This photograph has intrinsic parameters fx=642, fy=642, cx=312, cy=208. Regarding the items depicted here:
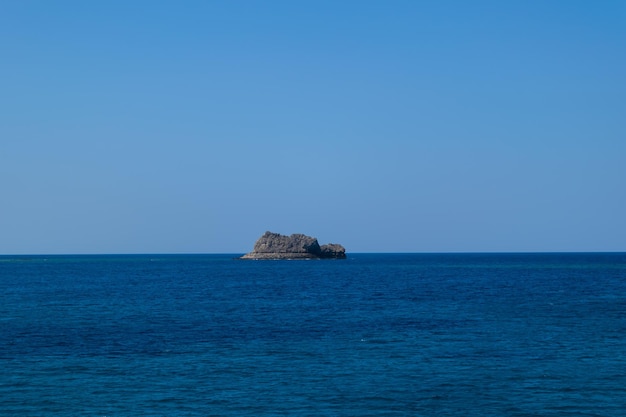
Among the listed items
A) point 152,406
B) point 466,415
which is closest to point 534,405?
point 466,415

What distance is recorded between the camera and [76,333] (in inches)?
2377

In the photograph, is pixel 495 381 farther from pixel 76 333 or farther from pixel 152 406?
pixel 76 333

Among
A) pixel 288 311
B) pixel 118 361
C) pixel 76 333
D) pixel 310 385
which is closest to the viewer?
pixel 310 385

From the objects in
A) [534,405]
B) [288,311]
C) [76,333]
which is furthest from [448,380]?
[288,311]

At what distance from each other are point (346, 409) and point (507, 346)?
22722 mm

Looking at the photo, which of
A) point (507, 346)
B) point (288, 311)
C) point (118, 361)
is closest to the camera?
point (118, 361)

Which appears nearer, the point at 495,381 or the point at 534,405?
the point at 534,405

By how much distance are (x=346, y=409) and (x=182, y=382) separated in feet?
38.2

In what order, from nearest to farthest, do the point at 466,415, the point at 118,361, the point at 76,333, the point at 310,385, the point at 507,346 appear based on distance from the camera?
the point at 466,415 < the point at 310,385 < the point at 118,361 < the point at 507,346 < the point at 76,333

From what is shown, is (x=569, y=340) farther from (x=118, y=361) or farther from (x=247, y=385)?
(x=118, y=361)

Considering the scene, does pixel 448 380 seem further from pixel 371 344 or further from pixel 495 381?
pixel 371 344

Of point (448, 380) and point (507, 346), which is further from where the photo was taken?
point (507, 346)

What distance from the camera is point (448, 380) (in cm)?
4053

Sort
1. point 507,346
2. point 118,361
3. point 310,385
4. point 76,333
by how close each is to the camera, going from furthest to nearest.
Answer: point 76,333 → point 507,346 → point 118,361 → point 310,385
